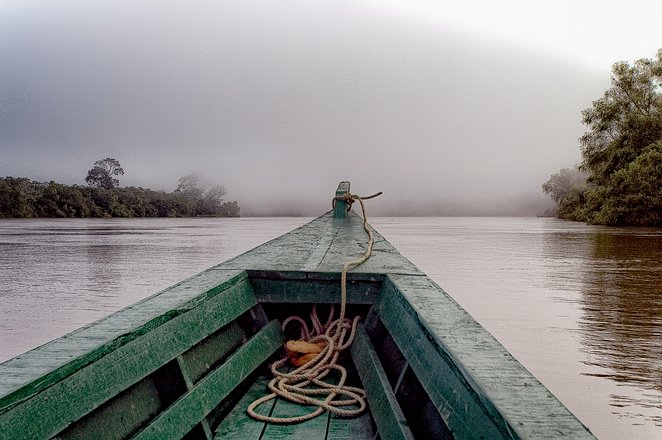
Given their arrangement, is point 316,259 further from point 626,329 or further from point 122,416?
point 626,329

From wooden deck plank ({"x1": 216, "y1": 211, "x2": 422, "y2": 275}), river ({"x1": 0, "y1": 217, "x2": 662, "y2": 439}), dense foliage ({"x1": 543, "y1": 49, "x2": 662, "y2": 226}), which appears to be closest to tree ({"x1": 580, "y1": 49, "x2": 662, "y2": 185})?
dense foliage ({"x1": 543, "y1": 49, "x2": 662, "y2": 226})

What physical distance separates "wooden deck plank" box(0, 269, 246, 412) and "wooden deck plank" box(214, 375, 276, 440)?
Result: 0.48m

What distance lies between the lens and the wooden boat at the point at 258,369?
121 centimetres

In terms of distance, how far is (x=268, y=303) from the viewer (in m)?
2.90

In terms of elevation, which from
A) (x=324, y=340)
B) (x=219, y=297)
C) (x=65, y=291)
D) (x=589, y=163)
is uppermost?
(x=589, y=163)

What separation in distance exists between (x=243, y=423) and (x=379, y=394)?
22.2 inches

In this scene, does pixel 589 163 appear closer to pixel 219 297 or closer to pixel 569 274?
pixel 569 274

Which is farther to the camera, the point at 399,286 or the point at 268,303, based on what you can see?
the point at 268,303

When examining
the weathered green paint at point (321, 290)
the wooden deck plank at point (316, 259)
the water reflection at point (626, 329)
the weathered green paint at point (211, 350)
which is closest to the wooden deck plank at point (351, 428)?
the weathered green paint at point (211, 350)

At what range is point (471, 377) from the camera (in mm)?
1257

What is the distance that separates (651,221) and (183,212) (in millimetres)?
68577

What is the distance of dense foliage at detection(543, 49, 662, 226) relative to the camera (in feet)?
85.9

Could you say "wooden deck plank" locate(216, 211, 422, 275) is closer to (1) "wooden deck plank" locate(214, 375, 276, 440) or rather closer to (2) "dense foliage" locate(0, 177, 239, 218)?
(1) "wooden deck plank" locate(214, 375, 276, 440)

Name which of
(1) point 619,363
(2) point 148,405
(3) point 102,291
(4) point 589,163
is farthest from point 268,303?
(4) point 589,163
